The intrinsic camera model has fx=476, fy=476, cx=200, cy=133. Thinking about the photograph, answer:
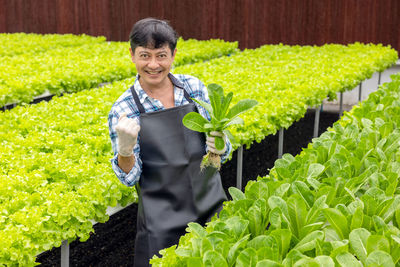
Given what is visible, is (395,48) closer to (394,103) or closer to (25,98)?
(394,103)

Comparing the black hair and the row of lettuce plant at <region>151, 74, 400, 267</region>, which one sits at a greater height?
the black hair

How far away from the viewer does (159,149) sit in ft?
11.0

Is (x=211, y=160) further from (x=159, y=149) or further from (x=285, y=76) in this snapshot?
(x=285, y=76)

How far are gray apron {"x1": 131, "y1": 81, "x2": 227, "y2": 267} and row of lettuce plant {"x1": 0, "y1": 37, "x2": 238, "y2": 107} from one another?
4.97m

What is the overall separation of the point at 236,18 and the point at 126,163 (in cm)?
1339

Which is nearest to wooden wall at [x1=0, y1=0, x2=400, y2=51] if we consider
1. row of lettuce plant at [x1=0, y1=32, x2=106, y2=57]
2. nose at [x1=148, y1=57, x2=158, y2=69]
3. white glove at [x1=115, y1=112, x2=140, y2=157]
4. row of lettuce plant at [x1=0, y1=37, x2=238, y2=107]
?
row of lettuce plant at [x1=0, y1=32, x2=106, y2=57]

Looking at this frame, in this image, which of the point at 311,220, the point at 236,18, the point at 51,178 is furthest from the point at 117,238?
the point at 236,18

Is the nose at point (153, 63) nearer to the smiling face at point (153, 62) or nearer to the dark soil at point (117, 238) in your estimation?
the smiling face at point (153, 62)

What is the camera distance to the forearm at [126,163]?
3.18m

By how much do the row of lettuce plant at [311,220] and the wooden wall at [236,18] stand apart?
456 inches

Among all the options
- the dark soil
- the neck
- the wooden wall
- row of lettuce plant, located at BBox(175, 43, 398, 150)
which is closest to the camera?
the neck

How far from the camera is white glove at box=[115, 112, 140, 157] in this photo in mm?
2879

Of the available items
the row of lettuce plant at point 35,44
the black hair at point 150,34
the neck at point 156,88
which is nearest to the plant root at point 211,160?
the neck at point 156,88

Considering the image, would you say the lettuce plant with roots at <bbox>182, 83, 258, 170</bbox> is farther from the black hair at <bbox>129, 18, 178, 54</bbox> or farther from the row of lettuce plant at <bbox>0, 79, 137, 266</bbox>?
the row of lettuce plant at <bbox>0, 79, 137, 266</bbox>
